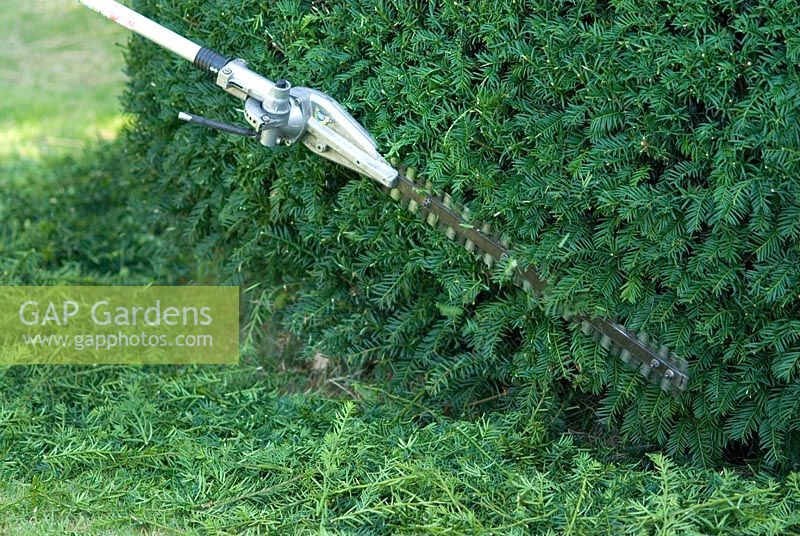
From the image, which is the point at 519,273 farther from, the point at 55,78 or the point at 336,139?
the point at 55,78

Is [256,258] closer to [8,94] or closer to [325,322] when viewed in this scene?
[325,322]

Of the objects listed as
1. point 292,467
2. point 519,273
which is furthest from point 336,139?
point 292,467

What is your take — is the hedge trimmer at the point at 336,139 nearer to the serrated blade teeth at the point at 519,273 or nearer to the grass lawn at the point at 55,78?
the serrated blade teeth at the point at 519,273

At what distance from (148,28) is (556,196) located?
1.52 metres

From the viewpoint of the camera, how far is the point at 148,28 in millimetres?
3393

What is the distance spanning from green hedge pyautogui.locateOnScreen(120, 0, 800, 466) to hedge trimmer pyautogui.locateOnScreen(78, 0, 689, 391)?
0.06m

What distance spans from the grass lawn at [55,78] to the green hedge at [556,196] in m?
2.63

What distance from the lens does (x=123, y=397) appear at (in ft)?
12.0

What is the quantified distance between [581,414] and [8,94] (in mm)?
5407

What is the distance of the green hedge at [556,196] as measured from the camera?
2629 millimetres

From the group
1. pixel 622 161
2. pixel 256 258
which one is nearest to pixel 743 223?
pixel 622 161

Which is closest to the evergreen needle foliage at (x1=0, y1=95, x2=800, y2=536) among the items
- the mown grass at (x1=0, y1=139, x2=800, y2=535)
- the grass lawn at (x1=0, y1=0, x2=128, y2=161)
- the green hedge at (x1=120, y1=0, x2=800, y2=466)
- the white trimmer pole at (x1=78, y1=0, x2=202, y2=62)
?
the mown grass at (x1=0, y1=139, x2=800, y2=535)

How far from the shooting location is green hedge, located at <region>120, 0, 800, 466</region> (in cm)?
263

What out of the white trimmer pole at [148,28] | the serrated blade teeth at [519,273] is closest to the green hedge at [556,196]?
the serrated blade teeth at [519,273]
